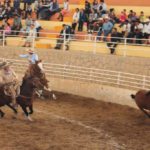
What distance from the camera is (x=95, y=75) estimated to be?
66.8 ft

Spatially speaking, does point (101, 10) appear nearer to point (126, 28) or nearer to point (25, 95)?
point (126, 28)

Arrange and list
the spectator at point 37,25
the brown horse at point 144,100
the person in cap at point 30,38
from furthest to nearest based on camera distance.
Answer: the spectator at point 37,25 → the person in cap at point 30,38 → the brown horse at point 144,100

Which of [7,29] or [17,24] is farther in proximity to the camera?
[17,24]

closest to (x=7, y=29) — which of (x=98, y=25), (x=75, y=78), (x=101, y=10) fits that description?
(x=101, y=10)

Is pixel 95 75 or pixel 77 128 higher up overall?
pixel 95 75

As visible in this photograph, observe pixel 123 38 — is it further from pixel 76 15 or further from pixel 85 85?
pixel 76 15

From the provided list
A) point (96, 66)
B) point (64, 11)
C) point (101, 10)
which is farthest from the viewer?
point (64, 11)

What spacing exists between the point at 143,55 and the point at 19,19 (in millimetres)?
8958

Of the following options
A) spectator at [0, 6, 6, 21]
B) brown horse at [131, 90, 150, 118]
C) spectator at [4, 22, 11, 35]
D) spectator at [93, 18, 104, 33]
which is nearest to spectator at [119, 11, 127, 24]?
spectator at [93, 18, 104, 33]

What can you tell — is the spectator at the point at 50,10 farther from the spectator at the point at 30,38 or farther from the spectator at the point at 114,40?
the spectator at the point at 114,40

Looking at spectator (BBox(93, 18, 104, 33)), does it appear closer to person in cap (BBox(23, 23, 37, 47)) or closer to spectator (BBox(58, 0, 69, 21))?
person in cap (BBox(23, 23, 37, 47))

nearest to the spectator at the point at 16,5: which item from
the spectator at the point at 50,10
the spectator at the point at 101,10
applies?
the spectator at the point at 50,10

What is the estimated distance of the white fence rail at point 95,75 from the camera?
18.4 meters

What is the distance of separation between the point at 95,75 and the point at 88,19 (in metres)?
4.56
